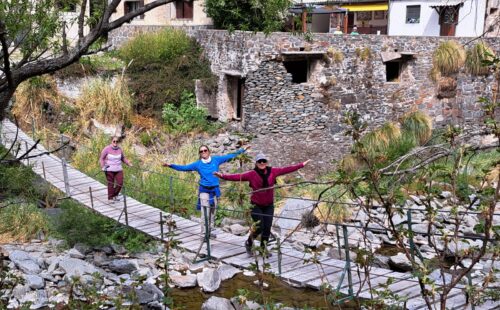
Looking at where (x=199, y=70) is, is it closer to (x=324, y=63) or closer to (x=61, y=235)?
(x=324, y=63)

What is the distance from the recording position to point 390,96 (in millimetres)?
15719

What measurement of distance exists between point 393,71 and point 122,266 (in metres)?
9.69

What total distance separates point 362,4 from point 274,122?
9.71 metres

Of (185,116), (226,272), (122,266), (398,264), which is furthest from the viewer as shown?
(185,116)

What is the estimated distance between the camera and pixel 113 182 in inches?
384

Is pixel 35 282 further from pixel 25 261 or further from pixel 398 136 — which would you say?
pixel 398 136

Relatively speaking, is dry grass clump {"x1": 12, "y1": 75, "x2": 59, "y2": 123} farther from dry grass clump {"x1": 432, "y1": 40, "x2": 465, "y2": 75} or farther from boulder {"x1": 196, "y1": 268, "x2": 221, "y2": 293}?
dry grass clump {"x1": 432, "y1": 40, "x2": 465, "y2": 75}

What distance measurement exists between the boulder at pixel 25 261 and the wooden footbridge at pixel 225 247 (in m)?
1.14

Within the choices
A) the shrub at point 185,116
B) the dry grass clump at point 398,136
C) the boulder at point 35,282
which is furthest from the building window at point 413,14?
the boulder at point 35,282

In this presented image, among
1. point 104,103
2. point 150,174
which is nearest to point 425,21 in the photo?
point 104,103

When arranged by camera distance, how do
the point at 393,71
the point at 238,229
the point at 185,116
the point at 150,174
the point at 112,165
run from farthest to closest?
the point at 393,71 < the point at 185,116 < the point at 150,174 < the point at 238,229 < the point at 112,165

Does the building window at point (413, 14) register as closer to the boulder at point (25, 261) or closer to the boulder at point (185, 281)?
the boulder at point (185, 281)

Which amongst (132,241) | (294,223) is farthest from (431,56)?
(132,241)

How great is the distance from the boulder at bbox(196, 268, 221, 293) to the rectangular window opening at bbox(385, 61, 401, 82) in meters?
9.31
